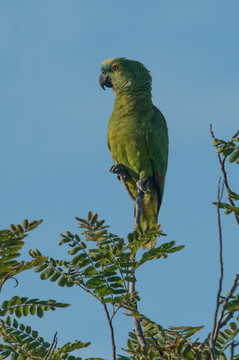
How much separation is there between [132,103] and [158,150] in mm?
774

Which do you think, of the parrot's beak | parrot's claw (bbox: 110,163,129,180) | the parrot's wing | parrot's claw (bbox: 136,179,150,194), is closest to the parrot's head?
the parrot's beak

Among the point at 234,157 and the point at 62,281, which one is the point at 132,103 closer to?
the point at 234,157

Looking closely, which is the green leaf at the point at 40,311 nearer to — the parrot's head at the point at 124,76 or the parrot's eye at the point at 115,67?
the parrot's head at the point at 124,76

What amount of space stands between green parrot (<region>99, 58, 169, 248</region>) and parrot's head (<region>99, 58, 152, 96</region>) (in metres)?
0.02

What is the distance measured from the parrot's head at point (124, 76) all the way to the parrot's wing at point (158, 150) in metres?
0.65

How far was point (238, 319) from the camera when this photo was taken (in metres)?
2.87

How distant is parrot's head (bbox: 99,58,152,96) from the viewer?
278 inches

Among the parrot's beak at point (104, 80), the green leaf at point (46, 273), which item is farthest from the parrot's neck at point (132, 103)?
the green leaf at point (46, 273)

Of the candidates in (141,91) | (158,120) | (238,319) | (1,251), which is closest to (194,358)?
(238,319)

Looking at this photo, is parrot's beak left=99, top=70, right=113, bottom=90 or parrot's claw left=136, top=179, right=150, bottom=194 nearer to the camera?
parrot's claw left=136, top=179, right=150, bottom=194

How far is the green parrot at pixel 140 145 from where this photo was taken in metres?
6.32

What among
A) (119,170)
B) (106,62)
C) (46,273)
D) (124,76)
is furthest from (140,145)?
(46,273)

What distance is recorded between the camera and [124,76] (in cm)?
716

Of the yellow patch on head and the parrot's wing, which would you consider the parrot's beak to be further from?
the parrot's wing
